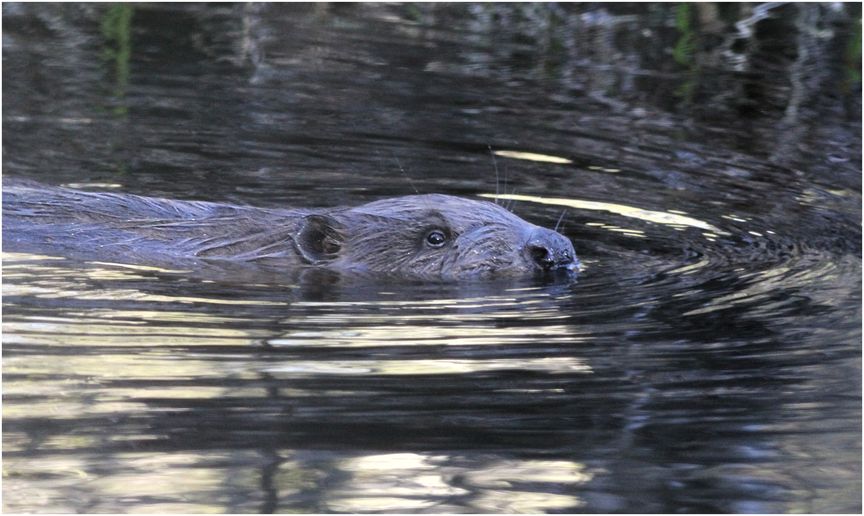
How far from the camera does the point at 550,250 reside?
20.7 ft

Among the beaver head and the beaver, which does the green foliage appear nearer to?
the beaver

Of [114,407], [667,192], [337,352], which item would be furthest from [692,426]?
[667,192]

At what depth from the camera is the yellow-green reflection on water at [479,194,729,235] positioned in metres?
7.52

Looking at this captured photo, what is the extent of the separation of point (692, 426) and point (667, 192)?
12.7 feet

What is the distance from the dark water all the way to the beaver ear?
0.93 feet

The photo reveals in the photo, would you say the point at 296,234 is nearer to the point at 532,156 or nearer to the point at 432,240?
the point at 432,240

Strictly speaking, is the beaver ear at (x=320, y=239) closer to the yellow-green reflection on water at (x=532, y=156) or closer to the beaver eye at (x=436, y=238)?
the beaver eye at (x=436, y=238)

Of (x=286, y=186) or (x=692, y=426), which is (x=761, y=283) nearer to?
(x=692, y=426)

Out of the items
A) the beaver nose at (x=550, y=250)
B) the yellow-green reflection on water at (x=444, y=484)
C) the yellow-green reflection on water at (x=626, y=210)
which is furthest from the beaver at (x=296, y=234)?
the yellow-green reflection on water at (x=444, y=484)

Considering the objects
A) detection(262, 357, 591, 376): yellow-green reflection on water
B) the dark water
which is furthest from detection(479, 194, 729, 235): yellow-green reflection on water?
detection(262, 357, 591, 376): yellow-green reflection on water

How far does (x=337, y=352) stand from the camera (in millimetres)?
5117

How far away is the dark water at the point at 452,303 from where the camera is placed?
13.2ft

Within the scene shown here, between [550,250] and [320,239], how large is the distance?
40.4 inches

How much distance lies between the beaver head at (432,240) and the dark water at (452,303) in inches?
6.6
